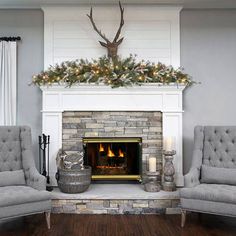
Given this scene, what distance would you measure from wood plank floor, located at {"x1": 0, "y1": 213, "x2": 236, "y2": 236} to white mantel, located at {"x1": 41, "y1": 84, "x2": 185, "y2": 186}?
0.94 m

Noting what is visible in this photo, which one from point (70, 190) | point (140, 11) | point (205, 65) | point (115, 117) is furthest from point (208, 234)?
point (140, 11)

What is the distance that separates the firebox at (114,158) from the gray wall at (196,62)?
76 cm

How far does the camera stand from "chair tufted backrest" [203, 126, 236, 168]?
153 inches

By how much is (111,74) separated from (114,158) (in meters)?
1.23

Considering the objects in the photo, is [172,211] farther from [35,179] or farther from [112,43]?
[112,43]

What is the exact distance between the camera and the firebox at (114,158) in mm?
4551

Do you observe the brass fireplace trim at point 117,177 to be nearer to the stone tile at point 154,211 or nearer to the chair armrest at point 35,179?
the stone tile at point 154,211

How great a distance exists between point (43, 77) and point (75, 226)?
203 cm

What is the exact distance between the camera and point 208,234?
3268mm

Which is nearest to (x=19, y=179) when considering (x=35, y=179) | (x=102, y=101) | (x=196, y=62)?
(x=35, y=179)

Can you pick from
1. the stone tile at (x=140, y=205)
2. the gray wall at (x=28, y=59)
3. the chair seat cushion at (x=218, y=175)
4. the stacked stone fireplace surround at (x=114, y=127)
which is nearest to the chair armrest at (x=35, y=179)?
the stacked stone fireplace surround at (x=114, y=127)

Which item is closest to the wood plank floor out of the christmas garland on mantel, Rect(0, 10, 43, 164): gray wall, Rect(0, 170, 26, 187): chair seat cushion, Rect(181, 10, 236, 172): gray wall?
Rect(0, 170, 26, 187): chair seat cushion

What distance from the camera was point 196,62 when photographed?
472 centimetres

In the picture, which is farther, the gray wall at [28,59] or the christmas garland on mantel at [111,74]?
the gray wall at [28,59]
